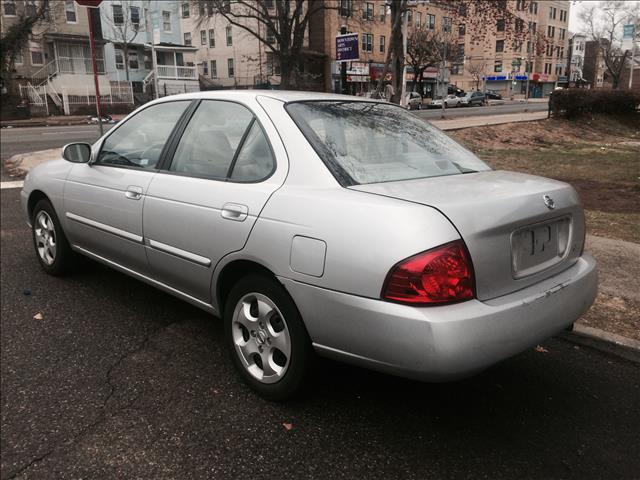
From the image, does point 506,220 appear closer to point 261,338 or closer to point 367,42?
point 261,338

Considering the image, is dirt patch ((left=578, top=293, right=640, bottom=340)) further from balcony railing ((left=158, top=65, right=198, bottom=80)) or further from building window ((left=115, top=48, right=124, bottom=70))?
building window ((left=115, top=48, right=124, bottom=70))

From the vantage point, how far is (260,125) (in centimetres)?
309

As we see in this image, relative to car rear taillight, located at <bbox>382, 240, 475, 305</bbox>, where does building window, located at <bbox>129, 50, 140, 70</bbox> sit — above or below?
above

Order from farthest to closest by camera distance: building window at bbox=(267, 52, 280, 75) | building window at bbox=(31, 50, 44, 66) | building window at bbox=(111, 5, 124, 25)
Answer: building window at bbox=(267, 52, 280, 75) → building window at bbox=(111, 5, 124, 25) → building window at bbox=(31, 50, 44, 66)

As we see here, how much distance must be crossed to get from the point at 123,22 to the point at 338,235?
47.9 meters

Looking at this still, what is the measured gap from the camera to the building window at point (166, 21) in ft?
160

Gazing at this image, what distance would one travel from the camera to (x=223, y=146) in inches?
130

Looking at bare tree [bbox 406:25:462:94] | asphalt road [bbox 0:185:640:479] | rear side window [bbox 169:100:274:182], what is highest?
bare tree [bbox 406:25:462:94]

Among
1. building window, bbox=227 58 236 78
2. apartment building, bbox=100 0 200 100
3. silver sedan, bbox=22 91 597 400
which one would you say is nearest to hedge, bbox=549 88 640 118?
silver sedan, bbox=22 91 597 400

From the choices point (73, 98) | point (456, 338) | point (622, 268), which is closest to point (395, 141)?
point (456, 338)

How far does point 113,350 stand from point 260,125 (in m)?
1.73

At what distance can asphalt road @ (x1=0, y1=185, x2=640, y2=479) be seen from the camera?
2.47 meters

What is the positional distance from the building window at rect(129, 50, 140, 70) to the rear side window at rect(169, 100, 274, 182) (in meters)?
46.9

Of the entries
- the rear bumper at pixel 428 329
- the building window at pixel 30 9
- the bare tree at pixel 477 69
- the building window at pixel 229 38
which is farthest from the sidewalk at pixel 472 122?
the bare tree at pixel 477 69
